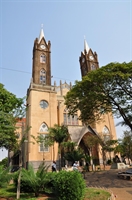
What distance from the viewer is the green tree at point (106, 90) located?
13.4 metres

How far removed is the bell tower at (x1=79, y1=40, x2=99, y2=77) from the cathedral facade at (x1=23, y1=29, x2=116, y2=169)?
28 cm

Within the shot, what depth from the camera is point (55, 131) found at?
69.9 feet

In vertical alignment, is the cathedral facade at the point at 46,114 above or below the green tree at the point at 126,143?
above

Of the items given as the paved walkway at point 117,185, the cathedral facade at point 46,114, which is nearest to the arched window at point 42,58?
the cathedral facade at point 46,114

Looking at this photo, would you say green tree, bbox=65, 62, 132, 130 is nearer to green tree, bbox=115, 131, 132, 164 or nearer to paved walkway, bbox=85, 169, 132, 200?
paved walkway, bbox=85, 169, 132, 200

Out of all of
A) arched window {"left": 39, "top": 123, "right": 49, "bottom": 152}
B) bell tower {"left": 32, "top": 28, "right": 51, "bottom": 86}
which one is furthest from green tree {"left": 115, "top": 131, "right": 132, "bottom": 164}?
bell tower {"left": 32, "top": 28, "right": 51, "bottom": 86}

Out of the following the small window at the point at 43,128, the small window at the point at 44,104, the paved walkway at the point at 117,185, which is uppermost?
the small window at the point at 44,104

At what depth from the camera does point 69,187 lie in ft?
19.2

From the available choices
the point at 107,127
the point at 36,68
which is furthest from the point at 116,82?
the point at 36,68

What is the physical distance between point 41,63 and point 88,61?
1179 centimetres

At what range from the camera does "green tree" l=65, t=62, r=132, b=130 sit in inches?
527

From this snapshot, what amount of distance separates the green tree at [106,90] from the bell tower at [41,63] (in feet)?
55.2

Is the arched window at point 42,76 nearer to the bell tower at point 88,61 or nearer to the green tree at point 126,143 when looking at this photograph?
the bell tower at point 88,61

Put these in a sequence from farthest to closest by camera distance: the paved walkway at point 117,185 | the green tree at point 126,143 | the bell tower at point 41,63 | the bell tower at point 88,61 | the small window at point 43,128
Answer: the bell tower at point 88,61
the bell tower at point 41,63
the small window at point 43,128
the green tree at point 126,143
the paved walkway at point 117,185
